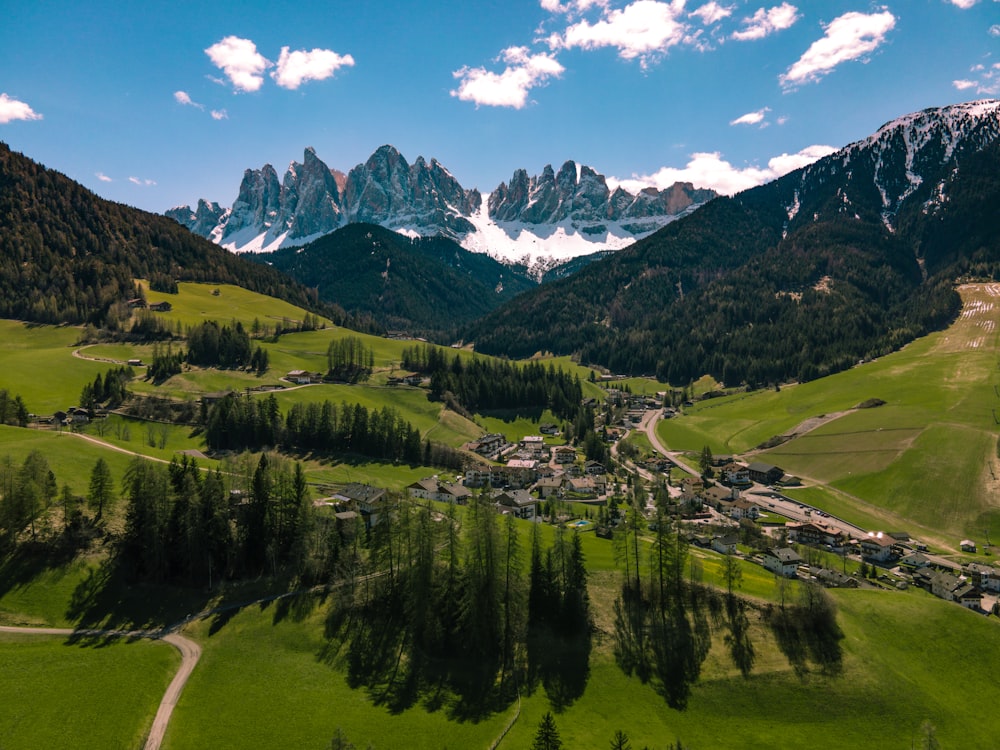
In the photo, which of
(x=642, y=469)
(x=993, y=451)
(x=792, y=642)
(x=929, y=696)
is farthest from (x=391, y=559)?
(x=993, y=451)

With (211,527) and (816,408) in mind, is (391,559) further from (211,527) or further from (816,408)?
(816,408)

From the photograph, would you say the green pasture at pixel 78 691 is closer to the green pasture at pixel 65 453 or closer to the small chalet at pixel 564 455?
the green pasture at pixel 65 453

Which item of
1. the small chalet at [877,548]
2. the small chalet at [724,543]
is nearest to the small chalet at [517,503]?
the small chalet at [724,543]

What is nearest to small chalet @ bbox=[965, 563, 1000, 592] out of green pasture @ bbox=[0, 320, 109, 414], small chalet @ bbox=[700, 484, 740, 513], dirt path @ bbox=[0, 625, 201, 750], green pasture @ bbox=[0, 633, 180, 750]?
A: small chalet @ bbox=[700, 484, 740, 513]

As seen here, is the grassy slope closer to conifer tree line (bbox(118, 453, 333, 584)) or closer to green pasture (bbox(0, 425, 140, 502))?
conifer tree line (bbox(118, 453, 333, 584))

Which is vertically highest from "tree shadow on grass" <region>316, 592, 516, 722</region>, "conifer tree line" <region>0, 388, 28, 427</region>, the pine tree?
"conifer tree line" <region>0, 388, 28, 427</region>
